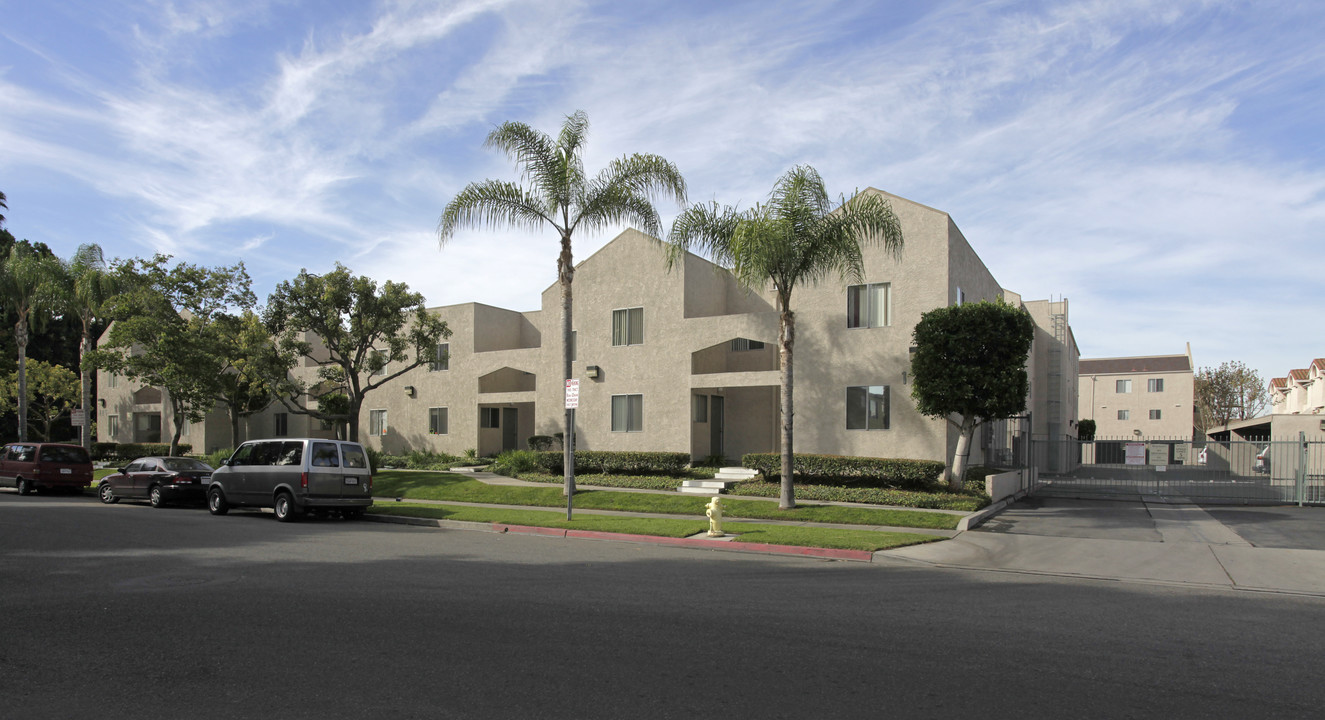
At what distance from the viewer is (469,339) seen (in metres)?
31.7

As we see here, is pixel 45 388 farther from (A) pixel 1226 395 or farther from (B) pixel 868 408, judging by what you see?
(A) pixel 1226 395

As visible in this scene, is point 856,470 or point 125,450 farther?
point 125,450

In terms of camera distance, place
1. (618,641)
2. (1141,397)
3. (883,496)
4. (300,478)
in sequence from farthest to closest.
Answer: (1141,397), (883,496), (300,478), (618,641)

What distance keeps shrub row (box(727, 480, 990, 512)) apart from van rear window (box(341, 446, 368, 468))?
31.0 feet

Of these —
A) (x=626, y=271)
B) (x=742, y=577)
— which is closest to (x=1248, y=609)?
(x=742, y=577)

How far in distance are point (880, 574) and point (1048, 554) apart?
397 cm

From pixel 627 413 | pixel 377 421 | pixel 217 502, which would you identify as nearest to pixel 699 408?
pixel 627 413

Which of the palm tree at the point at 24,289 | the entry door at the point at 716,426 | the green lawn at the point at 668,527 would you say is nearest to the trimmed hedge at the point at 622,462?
the entry door at the point at 716,426

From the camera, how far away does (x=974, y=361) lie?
19.6m

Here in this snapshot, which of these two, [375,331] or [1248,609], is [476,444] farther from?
[1248,609]

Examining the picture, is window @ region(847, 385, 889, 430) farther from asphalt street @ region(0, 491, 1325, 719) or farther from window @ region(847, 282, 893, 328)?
asphalt street @ region(0, 491, 1325, 719)

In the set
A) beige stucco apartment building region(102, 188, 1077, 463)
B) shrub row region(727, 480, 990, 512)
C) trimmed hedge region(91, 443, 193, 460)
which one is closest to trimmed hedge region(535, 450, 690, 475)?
beige stucco apartment building region(102, 188, 1077, 463)

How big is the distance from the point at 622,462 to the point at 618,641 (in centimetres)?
1766

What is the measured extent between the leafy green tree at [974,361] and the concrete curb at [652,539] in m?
8.22
